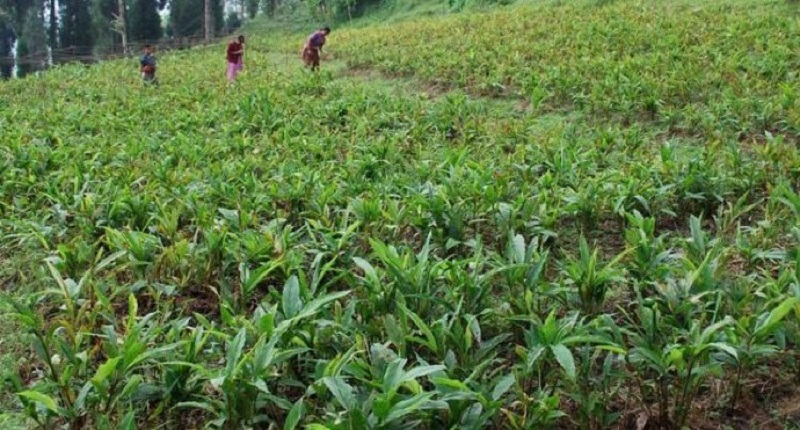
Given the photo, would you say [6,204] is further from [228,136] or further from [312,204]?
[228,136]

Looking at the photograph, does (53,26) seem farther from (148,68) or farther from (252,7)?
(148,68)

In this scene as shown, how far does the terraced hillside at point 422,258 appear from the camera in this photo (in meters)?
2.52

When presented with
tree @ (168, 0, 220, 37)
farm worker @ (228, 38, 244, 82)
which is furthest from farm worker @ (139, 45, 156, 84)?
tree @ (168, 0, 220, 37)

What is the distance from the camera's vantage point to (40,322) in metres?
2.95

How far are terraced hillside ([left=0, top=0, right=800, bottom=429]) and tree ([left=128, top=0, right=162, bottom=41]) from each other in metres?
31.5

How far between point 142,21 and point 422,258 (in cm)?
3967

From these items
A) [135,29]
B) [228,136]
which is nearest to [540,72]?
[228,136]

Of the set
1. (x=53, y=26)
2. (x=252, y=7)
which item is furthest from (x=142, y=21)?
(x=252, y=7)

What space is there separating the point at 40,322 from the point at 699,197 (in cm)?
403

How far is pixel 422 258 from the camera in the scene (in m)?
3.24

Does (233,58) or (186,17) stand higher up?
(186,17)

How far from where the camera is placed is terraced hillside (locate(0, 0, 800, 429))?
2523mm

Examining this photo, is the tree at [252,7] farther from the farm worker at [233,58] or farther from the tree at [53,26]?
the farm worker at [233,58]

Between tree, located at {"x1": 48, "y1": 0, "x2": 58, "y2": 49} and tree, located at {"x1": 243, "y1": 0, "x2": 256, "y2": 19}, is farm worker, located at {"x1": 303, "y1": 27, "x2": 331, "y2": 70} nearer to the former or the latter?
tree, located at {"x1": 48, "y1": 0, "x2": 58, "y2": 49}
